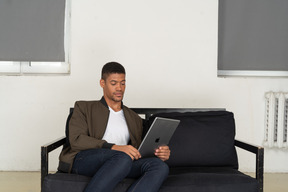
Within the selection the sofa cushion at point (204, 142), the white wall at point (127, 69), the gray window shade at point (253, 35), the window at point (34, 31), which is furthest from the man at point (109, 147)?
the gray window shade at point (253, 35)

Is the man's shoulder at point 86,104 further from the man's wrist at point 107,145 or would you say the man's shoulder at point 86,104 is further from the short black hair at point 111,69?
the man's wrist at point 107,145

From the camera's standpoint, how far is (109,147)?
186 cm

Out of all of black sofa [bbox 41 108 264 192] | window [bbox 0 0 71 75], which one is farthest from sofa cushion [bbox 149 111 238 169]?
window [bbox 0 0 71 75]

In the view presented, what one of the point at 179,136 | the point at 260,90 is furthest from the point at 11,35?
the point at 260,90

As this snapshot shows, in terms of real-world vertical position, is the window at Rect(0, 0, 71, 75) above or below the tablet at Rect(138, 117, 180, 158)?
above

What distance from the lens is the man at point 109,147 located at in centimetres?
166

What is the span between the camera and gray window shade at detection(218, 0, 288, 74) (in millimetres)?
3436

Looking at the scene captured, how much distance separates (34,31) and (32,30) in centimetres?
2

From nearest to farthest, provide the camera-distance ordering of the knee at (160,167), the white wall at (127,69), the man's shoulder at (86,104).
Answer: the knee at (160,167), the man's shoulder at (86,104), the white wall at (127,69)

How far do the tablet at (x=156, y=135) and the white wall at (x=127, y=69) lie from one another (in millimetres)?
1403

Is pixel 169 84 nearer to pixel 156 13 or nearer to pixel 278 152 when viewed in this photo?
pixel 156 13

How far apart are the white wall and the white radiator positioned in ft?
1.58

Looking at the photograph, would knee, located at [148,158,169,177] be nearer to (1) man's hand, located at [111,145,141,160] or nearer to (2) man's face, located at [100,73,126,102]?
(1) man's hand, located at [111,145,141,160]

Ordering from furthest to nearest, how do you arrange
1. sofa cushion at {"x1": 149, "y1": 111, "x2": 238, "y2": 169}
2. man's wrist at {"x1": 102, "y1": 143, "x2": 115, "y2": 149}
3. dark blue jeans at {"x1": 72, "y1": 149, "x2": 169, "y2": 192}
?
sofa cushion at {"x1": 149, "y1": 111, "x2": 238, "y2": 169}
man's wrist at {"x1": 102, "y1": 143, "x2": 115, "y2": 149}
dark blue jeans at {"x1": 72, "y1": 149, "x2": 169, "y2": 192}
